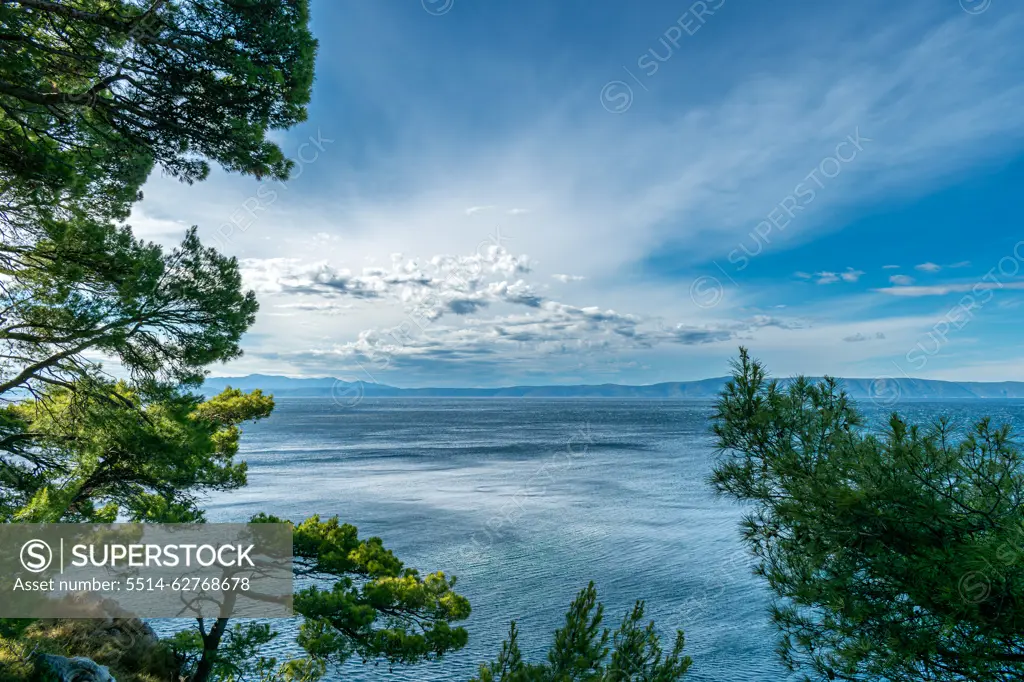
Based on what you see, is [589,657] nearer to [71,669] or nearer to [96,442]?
[96,442]

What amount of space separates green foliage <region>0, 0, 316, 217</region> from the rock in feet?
25.4

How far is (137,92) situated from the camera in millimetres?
7297

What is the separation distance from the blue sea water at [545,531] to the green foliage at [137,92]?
7.77m

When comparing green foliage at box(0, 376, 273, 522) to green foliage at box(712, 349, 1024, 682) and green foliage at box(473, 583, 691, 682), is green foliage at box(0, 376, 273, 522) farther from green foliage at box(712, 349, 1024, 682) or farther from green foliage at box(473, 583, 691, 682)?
green foliage at box(712, 349, 1024, 682)

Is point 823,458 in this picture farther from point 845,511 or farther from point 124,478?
point 124,478

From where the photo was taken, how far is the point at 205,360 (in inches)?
324

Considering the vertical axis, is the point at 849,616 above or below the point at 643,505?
above

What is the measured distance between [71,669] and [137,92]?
9.76 meters

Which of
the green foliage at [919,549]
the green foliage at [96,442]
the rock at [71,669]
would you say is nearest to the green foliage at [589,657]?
the green foliage at [919,549]

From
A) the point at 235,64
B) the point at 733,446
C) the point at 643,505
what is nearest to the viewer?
the point at 235,64

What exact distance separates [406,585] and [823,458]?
7.71m

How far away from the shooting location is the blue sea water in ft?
62.9

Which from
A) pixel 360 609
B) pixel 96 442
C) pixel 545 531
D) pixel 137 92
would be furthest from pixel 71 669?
pixel 545 531

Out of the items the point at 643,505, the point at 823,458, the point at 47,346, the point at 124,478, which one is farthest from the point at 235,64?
the point at 643,505
